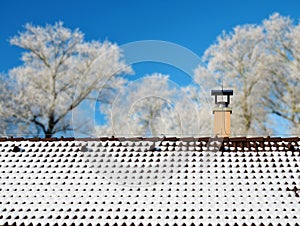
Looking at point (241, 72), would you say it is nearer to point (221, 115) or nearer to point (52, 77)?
point (52, 77)

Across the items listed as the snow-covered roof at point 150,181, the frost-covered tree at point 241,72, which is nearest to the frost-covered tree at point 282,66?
the frost-covered tree at point 241,72

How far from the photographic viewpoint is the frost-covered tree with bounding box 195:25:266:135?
2516 cm

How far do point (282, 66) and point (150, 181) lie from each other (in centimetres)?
1731

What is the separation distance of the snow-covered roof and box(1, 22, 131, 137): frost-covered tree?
47.0ft

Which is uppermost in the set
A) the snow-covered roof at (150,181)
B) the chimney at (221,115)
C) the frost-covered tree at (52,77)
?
the frost-covered tree at (52,77)

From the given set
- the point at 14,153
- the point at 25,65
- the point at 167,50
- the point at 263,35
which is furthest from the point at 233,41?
the point at 14,153

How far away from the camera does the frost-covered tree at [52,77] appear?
1030 inches

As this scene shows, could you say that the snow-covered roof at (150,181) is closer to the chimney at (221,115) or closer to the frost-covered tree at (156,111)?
the chimney at (221,115)

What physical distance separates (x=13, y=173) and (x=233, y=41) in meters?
17.9

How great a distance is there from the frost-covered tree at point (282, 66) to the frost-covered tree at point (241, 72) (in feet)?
1.56

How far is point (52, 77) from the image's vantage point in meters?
26.9

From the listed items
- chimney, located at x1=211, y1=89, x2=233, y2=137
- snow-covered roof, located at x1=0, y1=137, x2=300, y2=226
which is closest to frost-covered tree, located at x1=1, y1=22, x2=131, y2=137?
chimney, located at x1=211, y1=89, x2=233, y2=137

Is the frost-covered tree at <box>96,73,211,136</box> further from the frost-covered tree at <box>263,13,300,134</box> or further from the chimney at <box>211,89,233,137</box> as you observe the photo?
the frost-covered tree at <box>263,13,300,134</box>

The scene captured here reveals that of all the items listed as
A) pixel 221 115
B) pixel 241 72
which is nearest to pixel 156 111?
pixel 221 115
